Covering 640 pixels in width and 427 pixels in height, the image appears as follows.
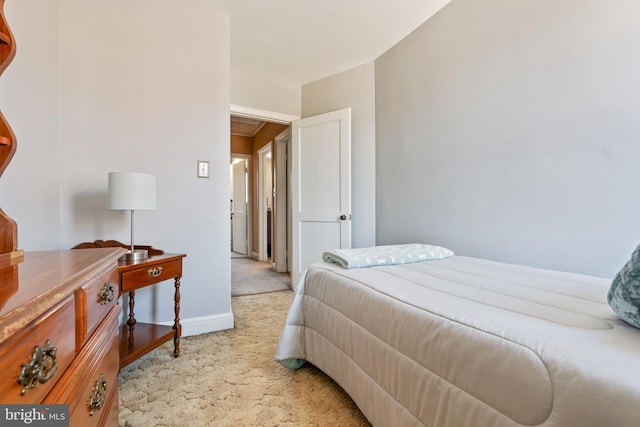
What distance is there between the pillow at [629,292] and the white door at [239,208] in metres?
5.83

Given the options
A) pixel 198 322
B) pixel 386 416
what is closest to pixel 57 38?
pixel 198 322

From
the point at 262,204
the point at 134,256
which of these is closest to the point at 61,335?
the point at 134,256

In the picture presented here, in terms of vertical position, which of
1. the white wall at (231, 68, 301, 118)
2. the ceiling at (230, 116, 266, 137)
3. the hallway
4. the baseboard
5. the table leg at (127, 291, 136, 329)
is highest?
the ceiling at (230, 116, 266, 137)

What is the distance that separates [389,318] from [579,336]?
0.50 metres

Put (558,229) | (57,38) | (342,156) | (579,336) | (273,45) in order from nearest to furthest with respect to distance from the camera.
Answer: (579,336)
(558,229)
(57,38)
(273,45)
(342,156)

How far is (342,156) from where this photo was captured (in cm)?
311

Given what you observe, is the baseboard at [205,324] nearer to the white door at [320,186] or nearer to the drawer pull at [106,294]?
the white door at [320,186]

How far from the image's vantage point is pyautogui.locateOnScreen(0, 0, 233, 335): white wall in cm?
167

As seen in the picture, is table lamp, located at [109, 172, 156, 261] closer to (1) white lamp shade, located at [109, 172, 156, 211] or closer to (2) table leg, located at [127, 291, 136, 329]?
(1) white lamp shade, located at [109, 172, 156, 211]

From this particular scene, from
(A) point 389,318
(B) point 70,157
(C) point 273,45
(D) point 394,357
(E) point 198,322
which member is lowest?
(E) point 198,322

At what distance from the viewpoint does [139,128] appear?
2021 millimetres

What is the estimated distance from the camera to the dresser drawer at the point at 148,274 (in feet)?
4.99

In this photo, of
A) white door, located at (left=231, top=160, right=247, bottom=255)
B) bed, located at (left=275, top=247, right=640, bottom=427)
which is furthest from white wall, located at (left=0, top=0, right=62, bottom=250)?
white door, located at (left=231, top=160, right=247, bottom=255)

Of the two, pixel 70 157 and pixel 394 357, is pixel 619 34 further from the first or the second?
pixel 70 157
